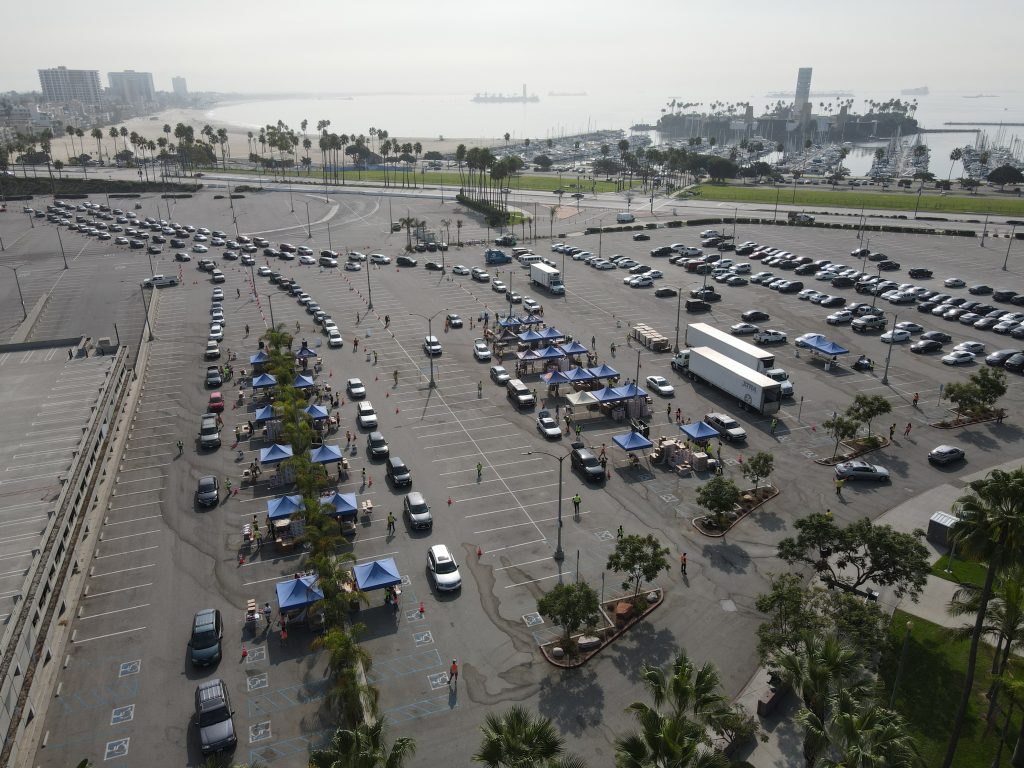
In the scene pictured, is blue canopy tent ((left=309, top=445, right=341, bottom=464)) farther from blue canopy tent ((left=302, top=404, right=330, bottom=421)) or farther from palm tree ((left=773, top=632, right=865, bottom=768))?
palm tree ((left=773, top=632, right=865, bottom=768))

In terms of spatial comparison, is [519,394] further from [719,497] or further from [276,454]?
[719,497]

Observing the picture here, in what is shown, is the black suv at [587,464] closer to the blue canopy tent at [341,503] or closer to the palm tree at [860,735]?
the blue canopy tent at [341,503]

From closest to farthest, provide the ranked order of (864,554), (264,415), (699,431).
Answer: (864,554)
(699,431)
(264,415)

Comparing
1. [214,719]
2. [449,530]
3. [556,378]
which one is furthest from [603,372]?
[214,719]

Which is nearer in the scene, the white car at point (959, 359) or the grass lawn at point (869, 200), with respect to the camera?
the white car at point (959, 359)

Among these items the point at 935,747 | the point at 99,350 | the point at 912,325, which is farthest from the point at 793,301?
the point at 99,350

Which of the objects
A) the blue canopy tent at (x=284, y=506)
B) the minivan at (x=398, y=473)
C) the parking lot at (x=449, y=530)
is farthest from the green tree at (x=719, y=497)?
the blue canopy tent at (x=284, y=506)
